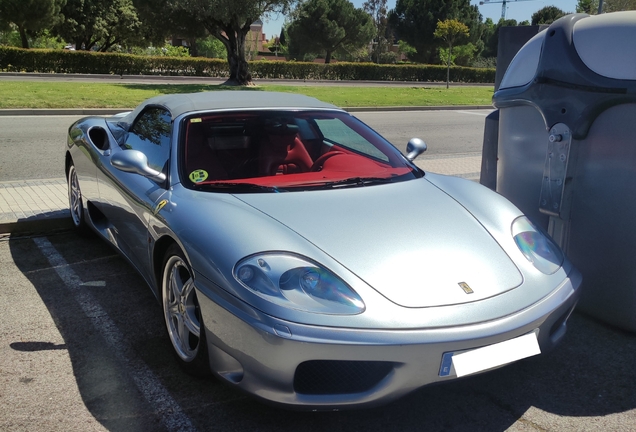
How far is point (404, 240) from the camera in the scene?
2811 millimetres

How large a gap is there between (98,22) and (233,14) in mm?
24137

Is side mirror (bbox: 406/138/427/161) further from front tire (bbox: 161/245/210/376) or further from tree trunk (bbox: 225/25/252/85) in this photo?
tree trunk (bbox: 225/25/252/85)

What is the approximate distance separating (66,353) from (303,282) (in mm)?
1501

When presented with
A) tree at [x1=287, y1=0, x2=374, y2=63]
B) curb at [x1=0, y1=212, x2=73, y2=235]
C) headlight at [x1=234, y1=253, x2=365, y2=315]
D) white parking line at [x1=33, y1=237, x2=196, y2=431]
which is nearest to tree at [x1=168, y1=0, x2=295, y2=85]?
curb at [x1=0, y1=212, x2=73, y2=235]

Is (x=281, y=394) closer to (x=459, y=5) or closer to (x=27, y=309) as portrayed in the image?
(x=27, y=309)

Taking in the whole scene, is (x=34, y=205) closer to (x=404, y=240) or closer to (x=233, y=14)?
(x=404, y=240)

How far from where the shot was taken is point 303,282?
252 cm

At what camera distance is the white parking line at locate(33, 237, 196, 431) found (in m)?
2.69

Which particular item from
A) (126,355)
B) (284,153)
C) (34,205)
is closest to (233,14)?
(34,205)

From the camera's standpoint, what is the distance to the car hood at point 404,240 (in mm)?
2561

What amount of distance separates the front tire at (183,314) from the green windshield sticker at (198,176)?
1.50ft

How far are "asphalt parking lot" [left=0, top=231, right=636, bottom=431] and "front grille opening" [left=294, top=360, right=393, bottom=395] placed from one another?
276 mm

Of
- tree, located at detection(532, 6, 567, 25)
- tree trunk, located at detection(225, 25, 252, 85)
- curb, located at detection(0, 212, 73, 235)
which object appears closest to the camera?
curb, located at detection(0, 212, 73, 235)

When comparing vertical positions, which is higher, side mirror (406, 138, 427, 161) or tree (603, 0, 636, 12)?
tree (603, 0, 636, 12)
